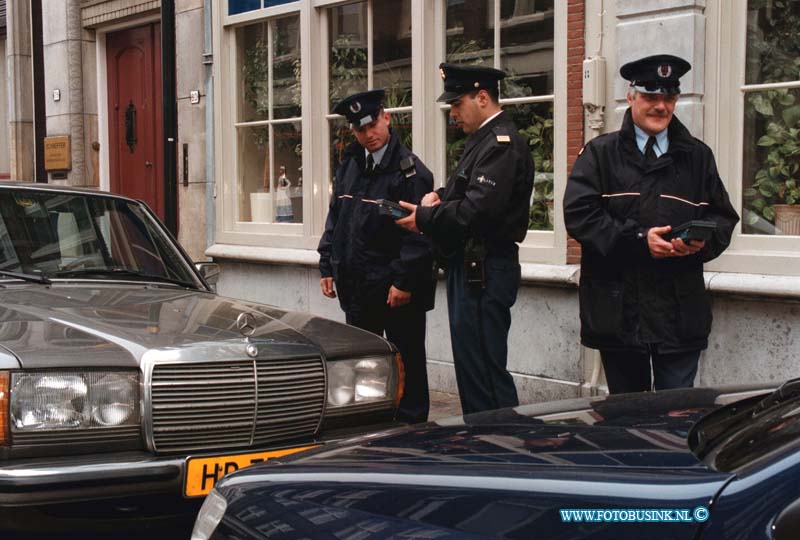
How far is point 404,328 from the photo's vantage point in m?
5.70

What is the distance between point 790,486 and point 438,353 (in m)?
6.39

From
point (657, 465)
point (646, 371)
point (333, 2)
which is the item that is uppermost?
point (333, 2)

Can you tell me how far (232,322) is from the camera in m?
4.20

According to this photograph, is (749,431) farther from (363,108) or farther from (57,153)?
(57,153)

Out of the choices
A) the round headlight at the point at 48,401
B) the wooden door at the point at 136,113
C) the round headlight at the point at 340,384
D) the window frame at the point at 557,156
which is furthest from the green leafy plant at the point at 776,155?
the wooden door at the point at 136,113

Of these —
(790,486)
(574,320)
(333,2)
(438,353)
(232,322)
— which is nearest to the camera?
(790,486)

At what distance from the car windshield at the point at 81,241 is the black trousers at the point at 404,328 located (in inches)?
39.3

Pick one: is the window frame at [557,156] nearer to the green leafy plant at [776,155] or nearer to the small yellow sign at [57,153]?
the green leafy plant at [776,155]

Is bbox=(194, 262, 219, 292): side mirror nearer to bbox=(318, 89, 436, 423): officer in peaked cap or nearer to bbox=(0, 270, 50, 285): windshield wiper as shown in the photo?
bbox=(318, 89, 436, 423): officer in peaked cap

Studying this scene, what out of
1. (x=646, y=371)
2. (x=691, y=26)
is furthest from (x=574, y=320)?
(x=646, y=371)

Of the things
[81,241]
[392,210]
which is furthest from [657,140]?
[81,241]

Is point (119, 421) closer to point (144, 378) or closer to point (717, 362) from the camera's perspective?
point (144, 378)

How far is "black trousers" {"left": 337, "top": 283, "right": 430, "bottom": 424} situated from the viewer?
5.66 m

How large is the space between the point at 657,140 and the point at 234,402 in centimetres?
213
